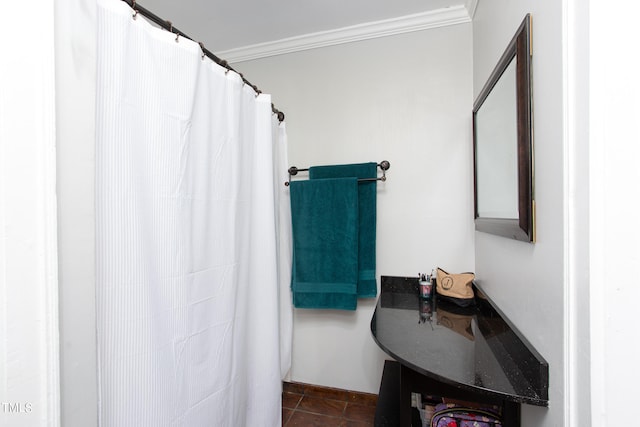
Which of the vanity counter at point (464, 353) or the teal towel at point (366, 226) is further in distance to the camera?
the teal towel at point (366, 226)

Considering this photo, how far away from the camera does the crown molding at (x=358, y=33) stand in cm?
153

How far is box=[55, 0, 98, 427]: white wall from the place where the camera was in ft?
1.93

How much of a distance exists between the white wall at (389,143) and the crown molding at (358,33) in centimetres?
4

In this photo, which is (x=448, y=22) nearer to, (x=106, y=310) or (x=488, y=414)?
(x=488, y=414)

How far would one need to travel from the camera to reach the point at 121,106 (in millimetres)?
764

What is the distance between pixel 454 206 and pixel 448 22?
102cm

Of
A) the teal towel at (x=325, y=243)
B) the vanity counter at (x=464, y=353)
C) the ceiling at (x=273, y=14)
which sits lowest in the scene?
the vanity counter at (x=464, y=353)

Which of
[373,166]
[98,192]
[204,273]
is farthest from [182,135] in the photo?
[373,166]

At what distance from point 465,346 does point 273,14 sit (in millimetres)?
1846

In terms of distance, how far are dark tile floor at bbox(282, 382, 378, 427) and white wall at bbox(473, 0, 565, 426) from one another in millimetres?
922

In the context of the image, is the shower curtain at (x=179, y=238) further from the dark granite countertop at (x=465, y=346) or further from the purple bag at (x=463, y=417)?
the purple bag at (x=463, y=417)

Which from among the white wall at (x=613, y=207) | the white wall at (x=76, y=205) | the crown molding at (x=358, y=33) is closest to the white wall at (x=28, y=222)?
the white wall at (x=76, y=205)

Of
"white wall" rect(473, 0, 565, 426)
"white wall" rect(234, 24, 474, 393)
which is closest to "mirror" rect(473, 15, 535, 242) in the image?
"white wall" rect(473, 0, 565, 426)

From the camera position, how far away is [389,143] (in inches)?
65.1
